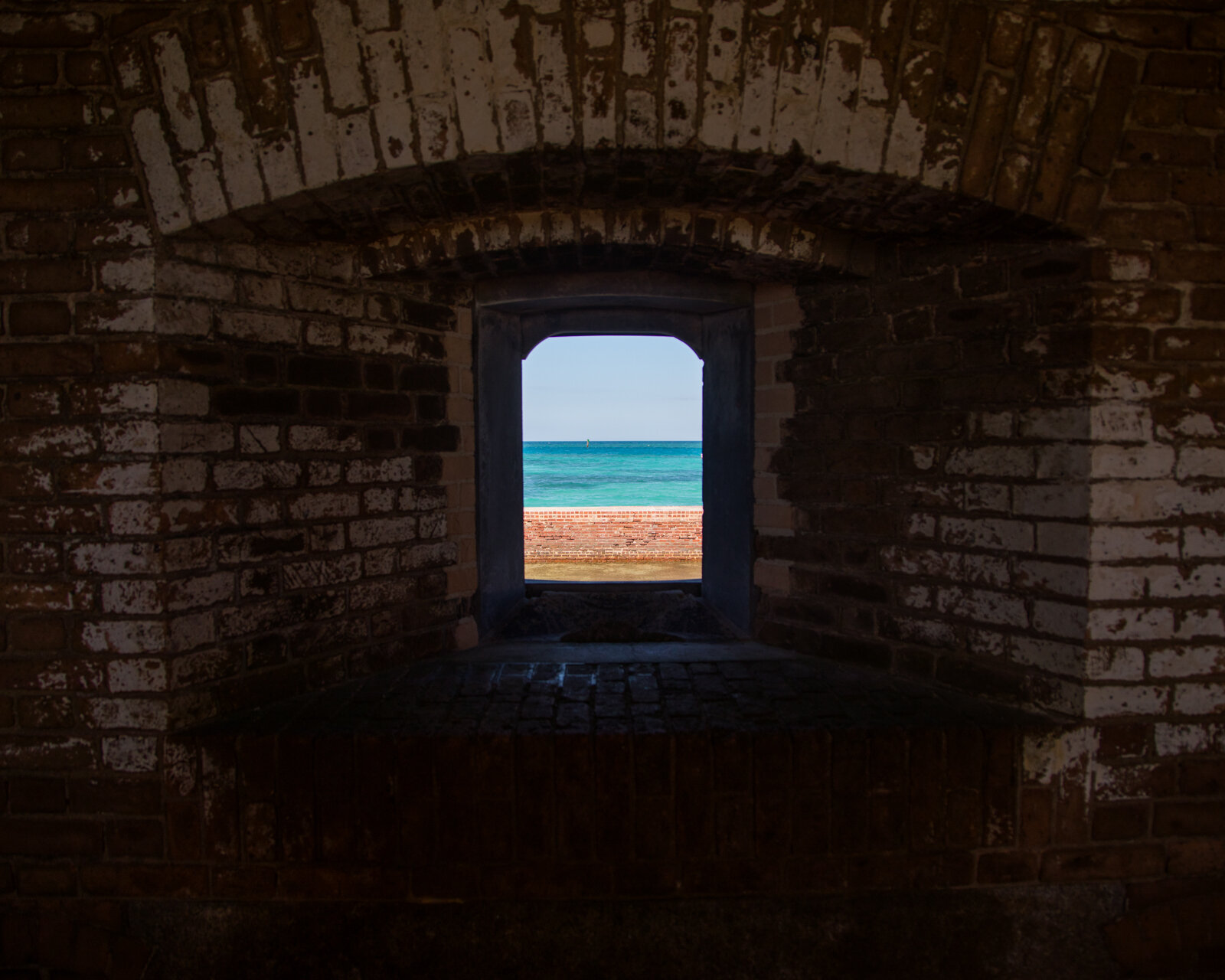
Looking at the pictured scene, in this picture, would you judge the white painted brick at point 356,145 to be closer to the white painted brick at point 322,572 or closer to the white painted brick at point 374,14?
the white painted brick at point 374,14

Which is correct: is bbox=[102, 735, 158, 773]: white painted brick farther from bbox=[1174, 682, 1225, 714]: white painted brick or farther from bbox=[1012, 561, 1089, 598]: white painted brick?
bbox=[1174, 682, 1225, 714]: white painted brick

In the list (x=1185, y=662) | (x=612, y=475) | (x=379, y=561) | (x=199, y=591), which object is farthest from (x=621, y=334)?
(x=612, y=475)

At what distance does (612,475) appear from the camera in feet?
129

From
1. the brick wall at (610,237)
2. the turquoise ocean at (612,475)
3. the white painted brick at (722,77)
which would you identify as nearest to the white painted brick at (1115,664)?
the brick wall at (610,237)

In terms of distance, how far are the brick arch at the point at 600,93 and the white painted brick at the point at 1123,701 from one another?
4.66ft

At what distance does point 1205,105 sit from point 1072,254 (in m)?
0.52

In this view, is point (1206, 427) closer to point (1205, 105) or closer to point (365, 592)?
point (1205, 105)

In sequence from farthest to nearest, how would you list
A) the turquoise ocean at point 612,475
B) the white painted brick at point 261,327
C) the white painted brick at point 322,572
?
the turquoise ocean at point 612,475 → the white painted brick at point 322,572 → the white painted brick at point 261,327

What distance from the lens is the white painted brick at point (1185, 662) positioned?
1999 mm

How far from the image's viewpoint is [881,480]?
245 cm

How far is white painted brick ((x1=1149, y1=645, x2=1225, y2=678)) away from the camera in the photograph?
1999 mm

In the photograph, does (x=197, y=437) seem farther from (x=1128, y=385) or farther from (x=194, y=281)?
(x=1128, y=385)

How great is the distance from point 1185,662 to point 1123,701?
21 cm

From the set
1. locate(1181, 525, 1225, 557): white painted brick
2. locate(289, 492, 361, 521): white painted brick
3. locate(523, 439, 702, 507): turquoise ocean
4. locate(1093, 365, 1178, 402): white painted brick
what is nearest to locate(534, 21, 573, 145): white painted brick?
locate(289, 492, 361, 521): white painted brick
